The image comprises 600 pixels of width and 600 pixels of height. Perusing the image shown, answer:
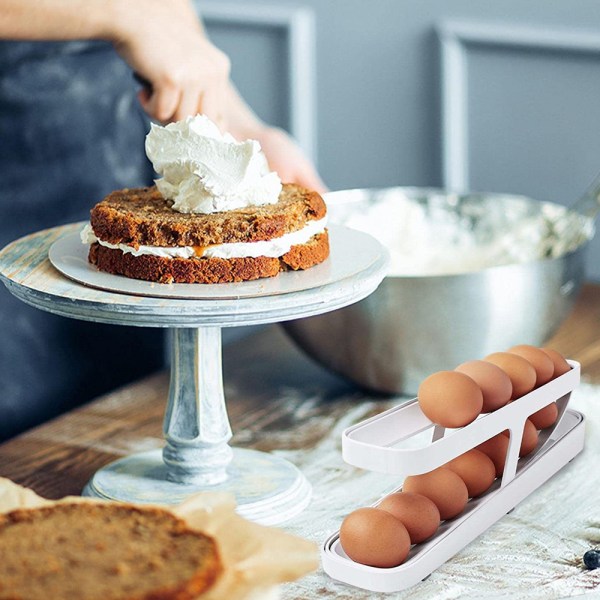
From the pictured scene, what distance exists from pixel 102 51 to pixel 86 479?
0.85 m

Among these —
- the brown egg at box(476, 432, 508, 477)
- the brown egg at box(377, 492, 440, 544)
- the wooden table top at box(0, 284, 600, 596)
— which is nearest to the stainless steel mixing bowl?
the wooden table top at box(0, 284, 600, 596)

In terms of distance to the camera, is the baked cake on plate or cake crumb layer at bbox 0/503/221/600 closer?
cake crumb layer at bbox 0/503/221/600

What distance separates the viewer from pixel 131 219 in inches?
44.1

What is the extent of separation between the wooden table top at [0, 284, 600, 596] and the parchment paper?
37cm

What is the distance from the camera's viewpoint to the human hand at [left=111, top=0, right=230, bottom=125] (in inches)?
54.6

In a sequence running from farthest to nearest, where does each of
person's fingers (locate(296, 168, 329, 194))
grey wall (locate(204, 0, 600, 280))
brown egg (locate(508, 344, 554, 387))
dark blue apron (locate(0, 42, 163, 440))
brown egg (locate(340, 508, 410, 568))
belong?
grey wall (locate(204, 0, 600, 280)) < dark blue apron (locate(0, 42, 163, 440)) < person's fingers (locate(296, 168, 329, 194)) < brown egg (locate(508, 344, 554, 387)) < brown egg (locate(340, 508, 410, 568))

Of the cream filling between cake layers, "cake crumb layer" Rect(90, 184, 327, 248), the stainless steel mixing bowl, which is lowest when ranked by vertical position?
the stainless steel mixing bowl

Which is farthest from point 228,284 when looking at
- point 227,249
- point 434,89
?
point 434,89

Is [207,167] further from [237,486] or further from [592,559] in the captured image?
[592,559]

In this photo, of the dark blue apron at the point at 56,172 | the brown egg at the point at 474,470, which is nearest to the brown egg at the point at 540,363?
the brown egg at the point at 474,470

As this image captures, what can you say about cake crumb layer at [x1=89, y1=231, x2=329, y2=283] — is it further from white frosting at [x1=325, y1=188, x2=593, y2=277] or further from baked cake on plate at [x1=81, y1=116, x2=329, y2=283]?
white frosting at [x1=325, y1=188, x2=593, y2=277]

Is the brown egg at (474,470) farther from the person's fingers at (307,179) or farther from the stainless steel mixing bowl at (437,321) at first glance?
the person's fingers at (307,179)

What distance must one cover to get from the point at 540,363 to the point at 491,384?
0.14 meters

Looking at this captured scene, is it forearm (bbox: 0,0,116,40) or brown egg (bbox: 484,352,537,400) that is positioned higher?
forearm (bbox: 0,0,116,40)
